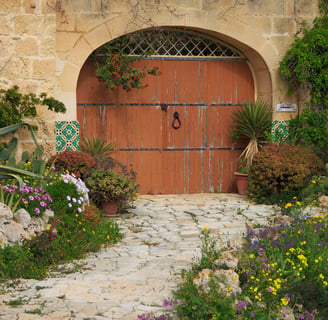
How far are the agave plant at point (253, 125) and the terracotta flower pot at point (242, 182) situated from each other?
0.87ft

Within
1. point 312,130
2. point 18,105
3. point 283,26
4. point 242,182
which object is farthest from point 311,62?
point 18,105

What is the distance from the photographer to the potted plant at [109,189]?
735 cm

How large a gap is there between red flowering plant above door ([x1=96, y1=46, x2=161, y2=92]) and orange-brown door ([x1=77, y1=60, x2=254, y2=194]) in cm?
26

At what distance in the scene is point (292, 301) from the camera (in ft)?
13.3

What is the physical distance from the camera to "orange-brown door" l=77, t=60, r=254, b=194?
9.05 meters

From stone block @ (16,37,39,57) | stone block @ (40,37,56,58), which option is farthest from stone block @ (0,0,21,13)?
stone block @ (40,37,56,58)

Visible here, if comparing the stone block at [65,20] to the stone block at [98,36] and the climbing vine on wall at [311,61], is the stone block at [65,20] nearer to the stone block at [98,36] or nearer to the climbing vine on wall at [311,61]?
the stone block at [98,36]

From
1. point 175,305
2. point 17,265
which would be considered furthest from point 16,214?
point 175,305

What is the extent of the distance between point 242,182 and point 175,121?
149 cm

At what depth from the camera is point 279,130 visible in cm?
929

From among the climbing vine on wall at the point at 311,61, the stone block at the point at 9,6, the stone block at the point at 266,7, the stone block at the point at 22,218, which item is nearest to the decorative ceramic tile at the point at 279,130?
the climbing vine on wall at the point at 311,61

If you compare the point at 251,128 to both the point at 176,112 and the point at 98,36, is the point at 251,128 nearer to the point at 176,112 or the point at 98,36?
the point at 176,112

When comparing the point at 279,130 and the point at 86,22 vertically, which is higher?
the point at 86,22

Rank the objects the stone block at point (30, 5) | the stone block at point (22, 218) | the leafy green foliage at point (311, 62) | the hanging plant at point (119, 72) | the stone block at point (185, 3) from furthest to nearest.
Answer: the leafy green foliage at point (311, 62)
the stone block at point (185, 3)
the hanging plant at point (119, 72)
the stone block at point (30, 5)
the stone block at point (22, 218)
